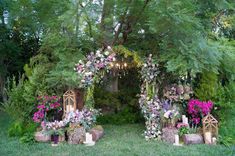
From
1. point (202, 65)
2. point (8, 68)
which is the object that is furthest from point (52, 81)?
point (8, 68)

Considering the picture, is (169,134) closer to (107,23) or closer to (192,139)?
(192,139)

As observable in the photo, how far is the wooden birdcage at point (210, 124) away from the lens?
15.5ft

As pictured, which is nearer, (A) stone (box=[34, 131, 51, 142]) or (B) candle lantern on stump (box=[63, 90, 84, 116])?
(A) stone (box=[34, 131, 51, 142])

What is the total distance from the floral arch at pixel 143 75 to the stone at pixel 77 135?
1.81 ft

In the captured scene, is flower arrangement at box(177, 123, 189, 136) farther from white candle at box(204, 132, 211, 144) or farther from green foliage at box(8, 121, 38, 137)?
green foliage at box(8, 121, 38, 137)

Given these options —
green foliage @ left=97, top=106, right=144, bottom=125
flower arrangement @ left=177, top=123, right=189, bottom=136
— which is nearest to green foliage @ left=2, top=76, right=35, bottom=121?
green foliage @ left=97, top=106, right=144, bottom=125

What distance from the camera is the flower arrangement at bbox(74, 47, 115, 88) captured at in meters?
5.05

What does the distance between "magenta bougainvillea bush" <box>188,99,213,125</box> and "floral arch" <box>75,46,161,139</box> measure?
0.61m

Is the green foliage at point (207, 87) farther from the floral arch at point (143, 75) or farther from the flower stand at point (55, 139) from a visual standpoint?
the flower stand at point (55, 139)

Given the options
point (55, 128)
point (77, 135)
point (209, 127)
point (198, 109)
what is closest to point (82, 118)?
point (77, 135)

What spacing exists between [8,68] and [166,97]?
5852 mm

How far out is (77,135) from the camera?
4.80 metres

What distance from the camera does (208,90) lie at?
17.1ft

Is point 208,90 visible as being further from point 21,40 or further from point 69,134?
point 21,40
